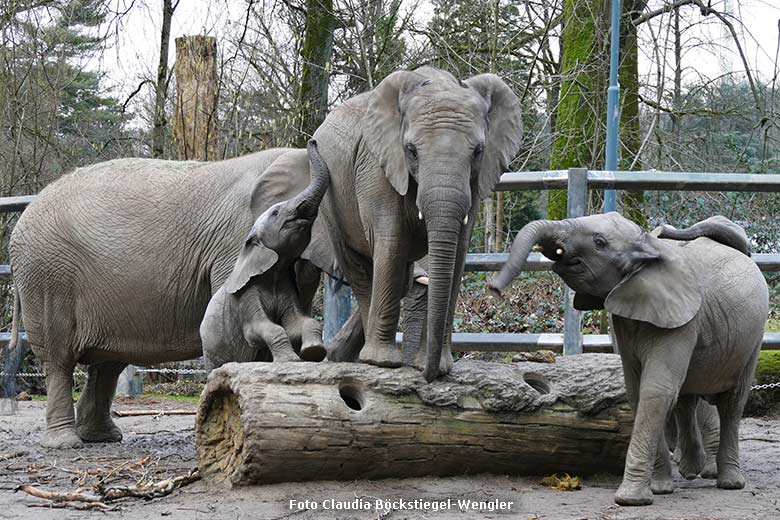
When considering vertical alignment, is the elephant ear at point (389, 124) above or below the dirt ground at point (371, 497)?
above

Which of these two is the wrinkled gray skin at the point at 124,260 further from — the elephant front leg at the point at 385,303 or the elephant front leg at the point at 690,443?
the elephant front leg at the point at 690,443

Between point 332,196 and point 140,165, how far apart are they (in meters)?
2.03

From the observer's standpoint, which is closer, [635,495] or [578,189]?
[635,495]

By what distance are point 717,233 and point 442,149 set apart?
176 cm

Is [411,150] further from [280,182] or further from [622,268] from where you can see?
[280,182]

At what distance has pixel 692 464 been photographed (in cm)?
610

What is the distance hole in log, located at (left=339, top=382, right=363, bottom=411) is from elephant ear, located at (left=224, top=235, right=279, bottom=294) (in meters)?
0.95

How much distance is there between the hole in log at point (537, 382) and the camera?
6137mm

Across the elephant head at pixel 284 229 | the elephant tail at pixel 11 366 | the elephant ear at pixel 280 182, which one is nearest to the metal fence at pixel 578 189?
the elephant ear at pixel 280 182

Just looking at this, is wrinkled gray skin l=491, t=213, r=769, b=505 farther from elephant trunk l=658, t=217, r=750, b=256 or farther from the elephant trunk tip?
elephant trunk l=658, t=217, r=750, b=256

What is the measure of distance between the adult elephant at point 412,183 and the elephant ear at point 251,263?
1.44ft

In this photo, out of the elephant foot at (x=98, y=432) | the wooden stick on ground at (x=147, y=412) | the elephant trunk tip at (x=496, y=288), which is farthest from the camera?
the wooden stick on ground at (x=147, y=412)

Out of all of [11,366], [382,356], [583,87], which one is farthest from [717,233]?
[583,87]

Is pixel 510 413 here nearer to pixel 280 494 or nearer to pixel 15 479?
pixel 280 494
